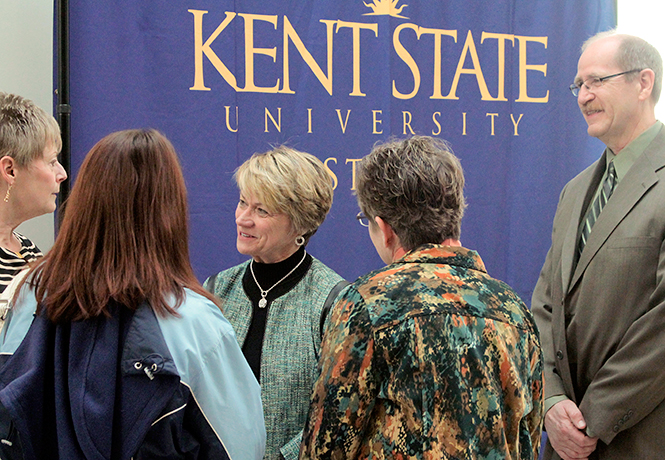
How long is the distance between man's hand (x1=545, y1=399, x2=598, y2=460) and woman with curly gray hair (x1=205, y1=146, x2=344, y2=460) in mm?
796

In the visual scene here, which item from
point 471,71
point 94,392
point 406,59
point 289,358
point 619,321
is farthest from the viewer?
point 471,71

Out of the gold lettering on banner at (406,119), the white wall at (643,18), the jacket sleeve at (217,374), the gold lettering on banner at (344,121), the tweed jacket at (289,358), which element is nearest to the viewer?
the jacket sleeve at (217,374)

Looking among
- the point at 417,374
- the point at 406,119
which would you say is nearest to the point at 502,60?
the point at 406,119

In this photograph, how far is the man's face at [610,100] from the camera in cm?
193

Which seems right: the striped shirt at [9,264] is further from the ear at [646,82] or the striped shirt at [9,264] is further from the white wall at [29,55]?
the ear at [646,82]

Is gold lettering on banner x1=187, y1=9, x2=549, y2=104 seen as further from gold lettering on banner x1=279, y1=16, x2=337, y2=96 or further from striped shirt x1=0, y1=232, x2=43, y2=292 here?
striped shirt x1=0, y1=232, x2=43, y2=292

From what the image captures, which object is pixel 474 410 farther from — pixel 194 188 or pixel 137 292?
pixel 194 188

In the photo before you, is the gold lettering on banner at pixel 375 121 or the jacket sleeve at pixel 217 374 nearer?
the jacket sleeve at pixel 217 374

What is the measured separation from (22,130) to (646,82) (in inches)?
73.2

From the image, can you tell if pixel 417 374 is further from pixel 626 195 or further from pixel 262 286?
pixel 626 195

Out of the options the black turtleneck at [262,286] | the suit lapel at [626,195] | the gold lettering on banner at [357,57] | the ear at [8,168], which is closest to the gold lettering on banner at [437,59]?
the gold lettering on banner at [357,57]

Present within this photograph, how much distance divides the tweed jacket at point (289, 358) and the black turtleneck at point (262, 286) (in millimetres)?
17

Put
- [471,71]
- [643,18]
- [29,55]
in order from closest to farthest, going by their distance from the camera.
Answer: [29,55] → [471,71] → [643,18]

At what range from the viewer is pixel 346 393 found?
1115 mm
